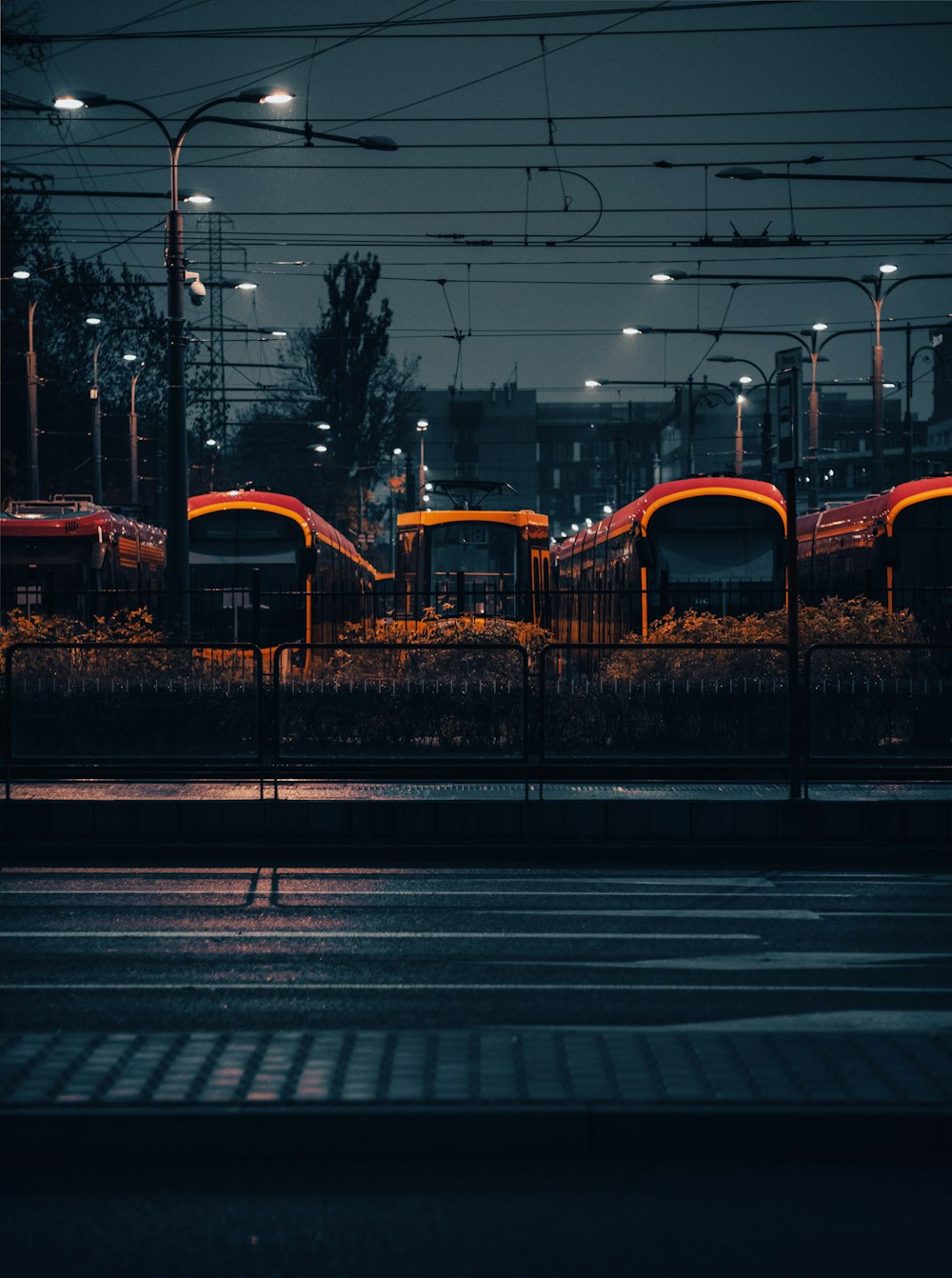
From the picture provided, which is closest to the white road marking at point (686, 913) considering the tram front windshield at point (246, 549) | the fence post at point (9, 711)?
the fence post at point (9, 711)

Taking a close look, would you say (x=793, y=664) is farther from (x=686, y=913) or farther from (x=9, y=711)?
(x=9, y=711)

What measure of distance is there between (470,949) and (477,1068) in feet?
11.1

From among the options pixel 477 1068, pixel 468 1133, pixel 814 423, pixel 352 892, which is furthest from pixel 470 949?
pixel 814 423

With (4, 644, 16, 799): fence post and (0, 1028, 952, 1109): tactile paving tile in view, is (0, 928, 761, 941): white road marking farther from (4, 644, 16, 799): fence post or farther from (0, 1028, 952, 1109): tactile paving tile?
(4, 644, 16, 799): fence post

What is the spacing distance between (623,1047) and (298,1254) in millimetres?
2024

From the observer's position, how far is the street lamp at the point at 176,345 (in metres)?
20.7

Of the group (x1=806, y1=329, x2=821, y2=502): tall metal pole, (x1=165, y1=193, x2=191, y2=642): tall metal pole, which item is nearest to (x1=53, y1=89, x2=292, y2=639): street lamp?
(x1=165, y1=193, x2=191, y2=642): tall metal pole

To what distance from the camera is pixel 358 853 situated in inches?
525

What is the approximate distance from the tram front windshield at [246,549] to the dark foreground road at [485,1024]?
15.5 metres

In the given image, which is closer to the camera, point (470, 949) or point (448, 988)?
point (448, 988)

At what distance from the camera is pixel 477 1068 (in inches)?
237

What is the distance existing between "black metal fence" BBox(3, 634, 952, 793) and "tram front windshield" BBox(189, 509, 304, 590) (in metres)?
13.3

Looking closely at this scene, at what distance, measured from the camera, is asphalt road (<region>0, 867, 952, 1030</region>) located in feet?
25.1

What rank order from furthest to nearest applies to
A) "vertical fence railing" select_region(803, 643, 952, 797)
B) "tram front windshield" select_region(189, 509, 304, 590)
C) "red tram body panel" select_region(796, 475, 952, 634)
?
"tram front windshield" select_region(189, 509, 304, 590)
"red tram body panel" select_region(796, 475, 952, 634)
"vertical fence railing" select_region(803, 643, 952, 797)
